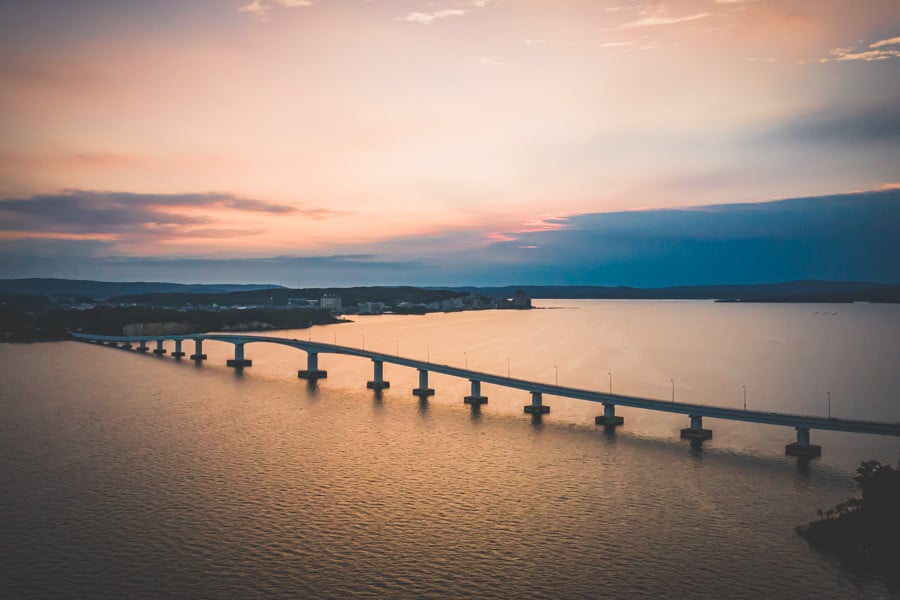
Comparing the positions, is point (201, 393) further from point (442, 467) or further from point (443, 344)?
point (443, 344)

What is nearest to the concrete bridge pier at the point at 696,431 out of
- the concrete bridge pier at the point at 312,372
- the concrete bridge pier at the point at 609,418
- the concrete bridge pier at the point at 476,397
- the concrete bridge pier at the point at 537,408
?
the concrete bridge pier at the point at 609,418

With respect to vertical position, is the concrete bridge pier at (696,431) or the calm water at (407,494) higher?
the concrete bridge pier at (696,431)

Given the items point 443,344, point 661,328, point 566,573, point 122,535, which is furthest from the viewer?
point 661,328

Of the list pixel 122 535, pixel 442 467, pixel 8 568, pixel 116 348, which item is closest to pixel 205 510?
pixel 122 535

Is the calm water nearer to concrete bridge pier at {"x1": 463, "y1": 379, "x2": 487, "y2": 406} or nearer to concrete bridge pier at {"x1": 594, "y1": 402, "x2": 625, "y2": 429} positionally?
concrete bridge pier at {"x1": 594, "y1": 402, "x2": 625, "y2": 429}

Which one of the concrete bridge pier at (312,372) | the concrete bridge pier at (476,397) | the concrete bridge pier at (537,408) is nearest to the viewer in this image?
the concrete bridge pier at (537,408)

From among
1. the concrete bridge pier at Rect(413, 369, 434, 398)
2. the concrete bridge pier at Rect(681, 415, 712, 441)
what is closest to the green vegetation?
the concrete bridge pier at Rect(681, 415, 712, 441)

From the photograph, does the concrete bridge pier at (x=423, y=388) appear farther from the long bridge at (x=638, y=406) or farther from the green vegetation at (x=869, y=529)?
the green vegetation at (x=869, y=529)
